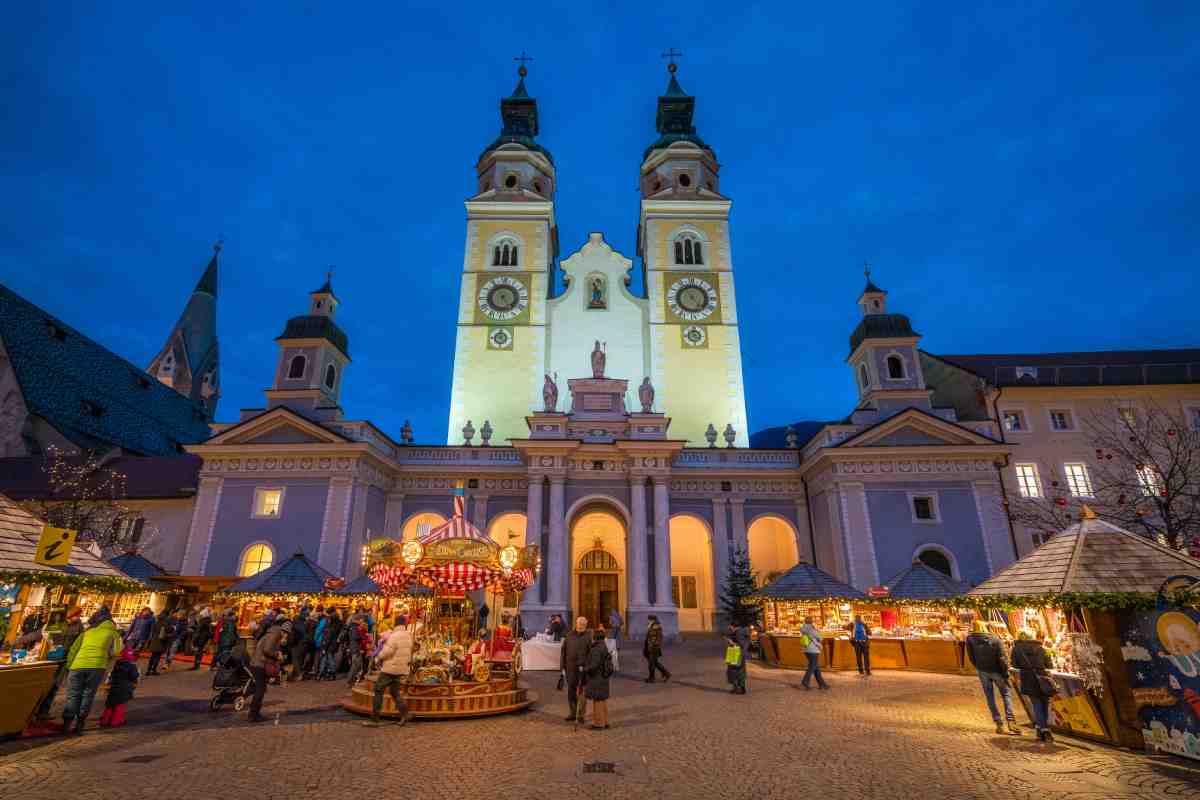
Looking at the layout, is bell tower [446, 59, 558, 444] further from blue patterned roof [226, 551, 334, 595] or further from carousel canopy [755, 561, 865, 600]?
carousel canopy [755, 561, 865, 600]

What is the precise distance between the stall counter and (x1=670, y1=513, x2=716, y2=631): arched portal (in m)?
24.3

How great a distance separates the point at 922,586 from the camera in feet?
66.5

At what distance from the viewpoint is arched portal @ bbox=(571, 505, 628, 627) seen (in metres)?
29.2

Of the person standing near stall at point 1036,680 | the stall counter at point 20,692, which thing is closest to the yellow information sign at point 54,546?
the stall counter at point 20,692

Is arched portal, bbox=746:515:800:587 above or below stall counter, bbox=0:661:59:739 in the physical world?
above

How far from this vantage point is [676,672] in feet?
55.9

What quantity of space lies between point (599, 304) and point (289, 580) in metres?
24.1

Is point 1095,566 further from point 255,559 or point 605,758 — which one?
point 255,559

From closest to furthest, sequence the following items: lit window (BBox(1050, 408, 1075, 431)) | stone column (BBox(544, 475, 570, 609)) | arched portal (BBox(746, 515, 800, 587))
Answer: stone column (BBox(544, 475, 570, 609)) < lit window (BBox(1050, 408, 1075, 431)) < arched portal (BBox(746, 515, 800, 587))

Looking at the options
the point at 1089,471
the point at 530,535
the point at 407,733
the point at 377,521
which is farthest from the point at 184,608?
the point at 1089,471

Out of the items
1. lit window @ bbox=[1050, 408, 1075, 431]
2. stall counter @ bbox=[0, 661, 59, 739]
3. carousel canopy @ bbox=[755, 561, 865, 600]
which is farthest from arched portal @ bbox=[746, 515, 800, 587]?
stall counter @ bbox=[0, 661, 59, 739]

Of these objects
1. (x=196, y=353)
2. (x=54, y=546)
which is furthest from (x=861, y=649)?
(x=196, y=353)

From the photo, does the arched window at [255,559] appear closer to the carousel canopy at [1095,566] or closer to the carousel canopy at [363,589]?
the carousel canopy at [363,589]

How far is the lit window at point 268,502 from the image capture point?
25844 mm
